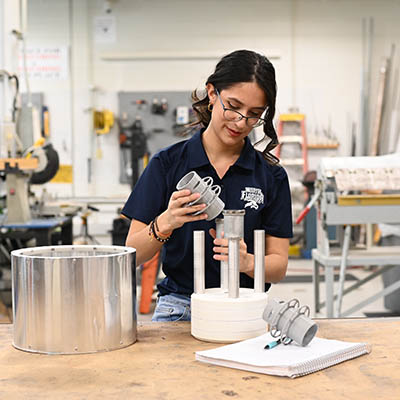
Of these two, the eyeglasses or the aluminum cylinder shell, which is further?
the eyeglasses

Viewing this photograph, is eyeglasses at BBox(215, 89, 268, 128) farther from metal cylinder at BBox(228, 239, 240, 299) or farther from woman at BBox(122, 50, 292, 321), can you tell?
metal cylinder at BBox(228, 239, 240, 299)

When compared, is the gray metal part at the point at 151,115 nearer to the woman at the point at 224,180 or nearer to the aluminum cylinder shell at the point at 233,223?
the woman at the point at 224,180

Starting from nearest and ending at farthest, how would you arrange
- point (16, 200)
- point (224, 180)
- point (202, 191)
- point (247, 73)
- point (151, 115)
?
1. point (202, 191)
2. point (247, 73)
3. point (224, 180)
4. point (16, 200)
5. point (151, 115)

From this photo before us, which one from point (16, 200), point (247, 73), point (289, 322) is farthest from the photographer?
point (16, 200)

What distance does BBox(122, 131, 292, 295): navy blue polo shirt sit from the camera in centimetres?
152

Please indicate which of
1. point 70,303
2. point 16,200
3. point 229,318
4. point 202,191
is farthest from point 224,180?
point 16,200

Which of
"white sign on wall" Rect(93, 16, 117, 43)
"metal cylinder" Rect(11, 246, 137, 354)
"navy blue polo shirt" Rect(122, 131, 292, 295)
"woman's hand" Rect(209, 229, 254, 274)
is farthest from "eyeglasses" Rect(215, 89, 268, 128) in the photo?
"white sign on wall" Rect(93, 16, 117, 43)

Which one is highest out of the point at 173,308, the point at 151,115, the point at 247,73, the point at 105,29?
the point at 105,29

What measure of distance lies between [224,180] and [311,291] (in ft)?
10.5

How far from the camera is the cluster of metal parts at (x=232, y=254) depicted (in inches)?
43.7

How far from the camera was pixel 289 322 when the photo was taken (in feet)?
3.36

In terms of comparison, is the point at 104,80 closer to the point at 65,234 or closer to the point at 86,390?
the point at 65,234

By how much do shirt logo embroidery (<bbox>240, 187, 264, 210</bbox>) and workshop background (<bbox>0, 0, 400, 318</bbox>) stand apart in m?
5.18

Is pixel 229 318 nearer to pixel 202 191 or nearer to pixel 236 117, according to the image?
pixel 202 191
